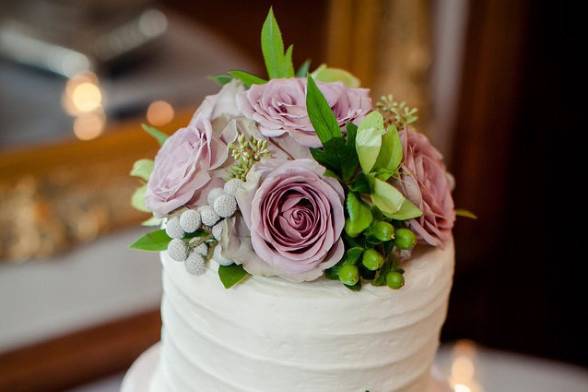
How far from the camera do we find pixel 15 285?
2.75 meters

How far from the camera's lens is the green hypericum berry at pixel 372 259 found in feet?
3.32

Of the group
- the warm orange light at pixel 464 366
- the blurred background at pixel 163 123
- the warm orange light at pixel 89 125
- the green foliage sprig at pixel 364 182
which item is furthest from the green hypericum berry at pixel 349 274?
the warm orange light at pixel 89 125

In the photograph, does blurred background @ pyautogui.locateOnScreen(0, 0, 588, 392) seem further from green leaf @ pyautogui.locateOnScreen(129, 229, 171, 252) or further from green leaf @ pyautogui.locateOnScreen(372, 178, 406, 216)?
A: green leaf @ pyautogui.locateOnScreen(372, 178, 406, 216)

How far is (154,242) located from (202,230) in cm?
8

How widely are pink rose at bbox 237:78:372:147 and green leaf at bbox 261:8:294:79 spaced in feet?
0.15

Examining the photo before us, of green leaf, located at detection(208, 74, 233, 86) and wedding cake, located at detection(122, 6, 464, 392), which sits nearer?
→ wedding cake, located at detection(122, 6, 464, 392)

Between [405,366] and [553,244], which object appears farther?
[553,244]

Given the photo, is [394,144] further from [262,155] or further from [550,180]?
[550,180]

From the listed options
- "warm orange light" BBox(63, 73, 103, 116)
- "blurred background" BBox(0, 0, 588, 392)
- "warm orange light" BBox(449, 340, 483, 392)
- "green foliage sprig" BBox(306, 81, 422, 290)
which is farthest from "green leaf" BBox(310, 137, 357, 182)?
"warm orange light" BBox(63, 73, 103, 116)

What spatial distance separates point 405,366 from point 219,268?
0.27 m

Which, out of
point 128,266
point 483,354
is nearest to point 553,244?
point 483,354

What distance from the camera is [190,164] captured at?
1.04 metres

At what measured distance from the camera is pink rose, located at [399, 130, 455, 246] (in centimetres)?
105

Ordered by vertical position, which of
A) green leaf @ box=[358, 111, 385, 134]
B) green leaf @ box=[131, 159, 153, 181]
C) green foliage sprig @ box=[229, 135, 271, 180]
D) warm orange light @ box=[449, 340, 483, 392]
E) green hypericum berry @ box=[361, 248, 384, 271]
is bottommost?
warm orange light @ box=[449, 340, 483, 392]
